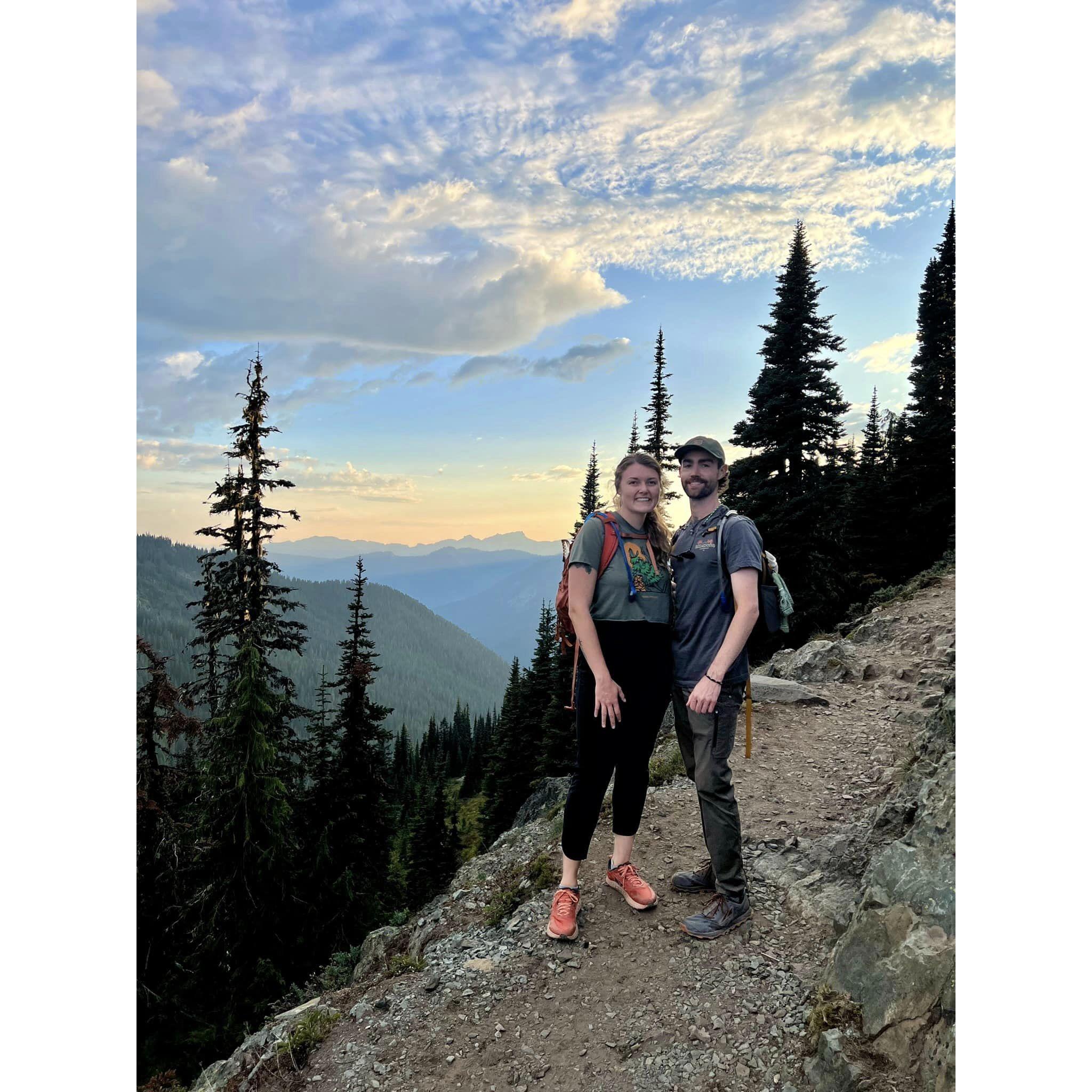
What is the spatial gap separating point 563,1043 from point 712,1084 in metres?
0.88

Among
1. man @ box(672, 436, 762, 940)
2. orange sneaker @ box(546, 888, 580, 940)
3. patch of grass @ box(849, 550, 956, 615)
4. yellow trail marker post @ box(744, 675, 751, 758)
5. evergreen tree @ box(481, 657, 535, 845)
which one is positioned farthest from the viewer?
evergreen tree @ box(481, 657, 535, 845)

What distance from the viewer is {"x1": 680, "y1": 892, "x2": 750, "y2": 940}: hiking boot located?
166 inches

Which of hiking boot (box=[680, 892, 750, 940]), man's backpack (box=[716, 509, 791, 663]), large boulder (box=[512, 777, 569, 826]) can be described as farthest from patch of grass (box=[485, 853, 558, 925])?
large boulder (box=[512, 777, 569, 826])

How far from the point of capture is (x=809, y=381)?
20656 mm

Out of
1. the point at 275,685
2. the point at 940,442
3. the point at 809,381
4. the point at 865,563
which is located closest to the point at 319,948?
the point at 275,685

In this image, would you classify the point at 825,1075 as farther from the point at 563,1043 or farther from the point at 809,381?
the point at 809,381

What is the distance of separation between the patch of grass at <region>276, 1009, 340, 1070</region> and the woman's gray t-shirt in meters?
3.60

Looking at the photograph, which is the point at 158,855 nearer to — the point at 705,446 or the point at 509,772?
the point at 705,446

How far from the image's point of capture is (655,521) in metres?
3.95

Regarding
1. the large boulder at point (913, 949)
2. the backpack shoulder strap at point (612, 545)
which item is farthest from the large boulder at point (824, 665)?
the backpack shoulder strap at point (612, 545)

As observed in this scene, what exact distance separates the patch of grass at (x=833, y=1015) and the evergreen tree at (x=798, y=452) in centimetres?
1730

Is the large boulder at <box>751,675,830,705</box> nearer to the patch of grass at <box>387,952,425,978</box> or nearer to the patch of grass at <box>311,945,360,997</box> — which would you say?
the patch of grass at <box>387,952,425,978</box>

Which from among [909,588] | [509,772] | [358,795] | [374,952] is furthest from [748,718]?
[509,772]
